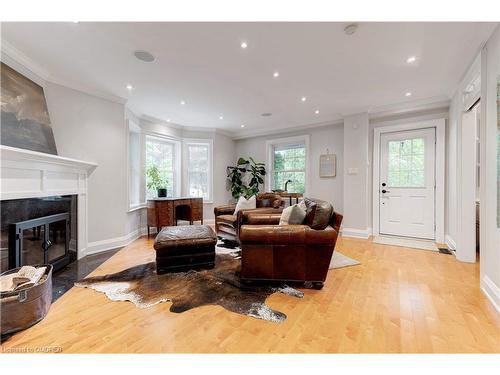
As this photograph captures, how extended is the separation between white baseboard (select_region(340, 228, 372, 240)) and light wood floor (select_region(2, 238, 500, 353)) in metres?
1.90

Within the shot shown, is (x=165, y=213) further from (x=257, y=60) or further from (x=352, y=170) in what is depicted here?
(x=352, y=170)

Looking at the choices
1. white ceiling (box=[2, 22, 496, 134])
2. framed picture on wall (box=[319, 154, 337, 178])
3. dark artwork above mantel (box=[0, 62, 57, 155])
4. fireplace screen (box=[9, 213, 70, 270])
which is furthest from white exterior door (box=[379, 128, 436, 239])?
dark artwork above mantel (box=[0, 62, 57, 155])

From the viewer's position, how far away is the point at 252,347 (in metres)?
1.44

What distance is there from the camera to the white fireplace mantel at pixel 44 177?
2.10m

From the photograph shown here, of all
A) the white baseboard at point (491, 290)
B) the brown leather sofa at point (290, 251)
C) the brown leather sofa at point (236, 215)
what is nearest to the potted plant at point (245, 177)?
the brown leather sofa at point (236, 215)

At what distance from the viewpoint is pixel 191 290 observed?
86.7 inches

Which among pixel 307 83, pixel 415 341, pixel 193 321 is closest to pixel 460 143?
pixel 307 83

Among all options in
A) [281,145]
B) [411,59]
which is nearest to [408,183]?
[411,59]

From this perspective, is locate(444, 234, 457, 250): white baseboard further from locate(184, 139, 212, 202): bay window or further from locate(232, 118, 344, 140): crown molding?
locate(184, 139, 212, 202): bay window

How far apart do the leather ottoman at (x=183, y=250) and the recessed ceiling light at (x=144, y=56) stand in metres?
2.04

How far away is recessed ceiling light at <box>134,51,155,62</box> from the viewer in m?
2.46

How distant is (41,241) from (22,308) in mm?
1156

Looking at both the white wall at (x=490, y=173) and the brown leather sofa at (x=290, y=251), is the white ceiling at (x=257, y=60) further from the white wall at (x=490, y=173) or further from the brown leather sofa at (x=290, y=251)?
the brown leather sofa at (x=290, y=251)
